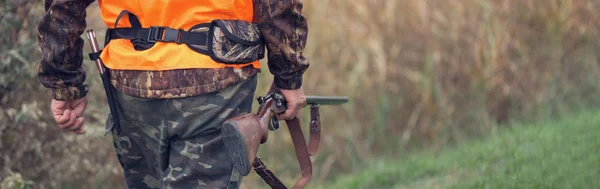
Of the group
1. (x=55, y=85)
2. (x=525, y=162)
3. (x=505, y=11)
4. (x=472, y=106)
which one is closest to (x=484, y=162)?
(x=525, y=162)

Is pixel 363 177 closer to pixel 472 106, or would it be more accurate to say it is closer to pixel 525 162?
pixel 525 162

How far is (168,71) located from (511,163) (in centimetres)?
284

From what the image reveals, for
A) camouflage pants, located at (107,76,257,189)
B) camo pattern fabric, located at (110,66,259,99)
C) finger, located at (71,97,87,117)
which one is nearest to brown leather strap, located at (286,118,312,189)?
camouflage pants, located at (107,76,257,189)

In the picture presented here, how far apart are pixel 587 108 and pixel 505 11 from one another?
1.01 meters

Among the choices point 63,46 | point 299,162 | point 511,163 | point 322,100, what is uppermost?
point 63,46

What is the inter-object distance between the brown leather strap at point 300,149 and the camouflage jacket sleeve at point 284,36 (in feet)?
0.85

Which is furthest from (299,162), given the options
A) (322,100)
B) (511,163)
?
(511,163)

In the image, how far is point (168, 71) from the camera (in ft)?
10.2

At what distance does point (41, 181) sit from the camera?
5.67 meters

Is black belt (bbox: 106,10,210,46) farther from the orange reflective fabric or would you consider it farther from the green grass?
the green grass

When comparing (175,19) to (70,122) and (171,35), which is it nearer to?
(171,35)

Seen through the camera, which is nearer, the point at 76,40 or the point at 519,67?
the point at 76,40

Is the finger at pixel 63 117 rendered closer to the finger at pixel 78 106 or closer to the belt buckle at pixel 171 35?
the finger at pixel 78 106

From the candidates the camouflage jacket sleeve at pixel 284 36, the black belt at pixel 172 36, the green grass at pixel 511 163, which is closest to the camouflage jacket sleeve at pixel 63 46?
the black belt at pixel 172 36
